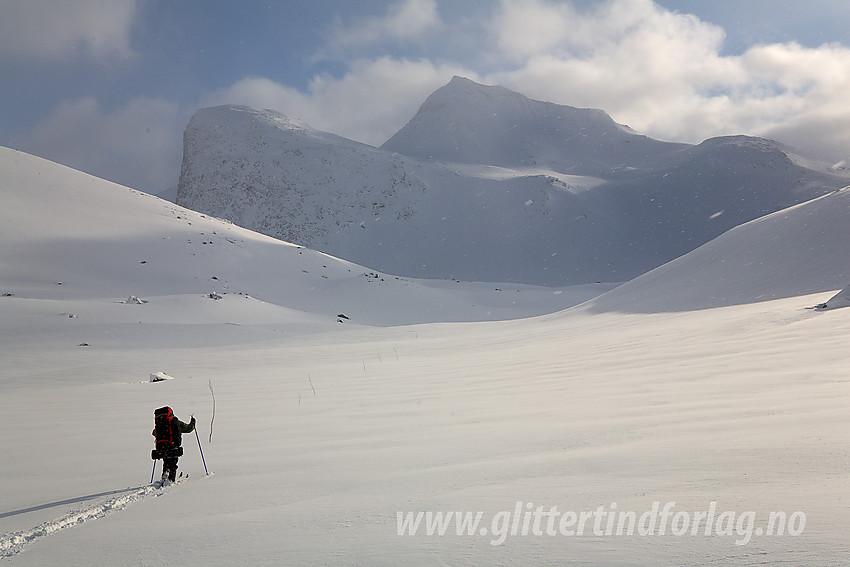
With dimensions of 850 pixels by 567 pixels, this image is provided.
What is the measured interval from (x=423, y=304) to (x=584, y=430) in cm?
2241

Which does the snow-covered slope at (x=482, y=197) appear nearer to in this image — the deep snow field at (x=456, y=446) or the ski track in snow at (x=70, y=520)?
the deep snow field at (x=456, y=446)

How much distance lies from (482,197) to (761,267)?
47.7m

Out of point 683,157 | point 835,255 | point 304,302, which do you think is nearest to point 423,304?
point 304,302

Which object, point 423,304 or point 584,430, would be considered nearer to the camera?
point 584,430

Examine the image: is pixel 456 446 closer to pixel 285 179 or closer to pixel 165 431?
pixel 165 431

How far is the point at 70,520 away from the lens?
2117 mm

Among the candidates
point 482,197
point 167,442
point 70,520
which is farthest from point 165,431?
point 482,197

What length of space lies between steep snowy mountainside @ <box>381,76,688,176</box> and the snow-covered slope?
64cm

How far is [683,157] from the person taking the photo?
65938 mm

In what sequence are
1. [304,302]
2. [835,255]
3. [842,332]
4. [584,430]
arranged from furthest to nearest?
1. [304,302]
2. [835,255]
3. [842,332]
4. [584,430]

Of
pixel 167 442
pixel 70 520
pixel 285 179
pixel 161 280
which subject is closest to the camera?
pixel 70 520

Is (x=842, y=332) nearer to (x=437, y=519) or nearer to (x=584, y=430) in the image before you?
(x=584, y=430)

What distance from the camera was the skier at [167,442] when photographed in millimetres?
2551

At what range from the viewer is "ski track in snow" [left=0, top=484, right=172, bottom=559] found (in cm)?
189
